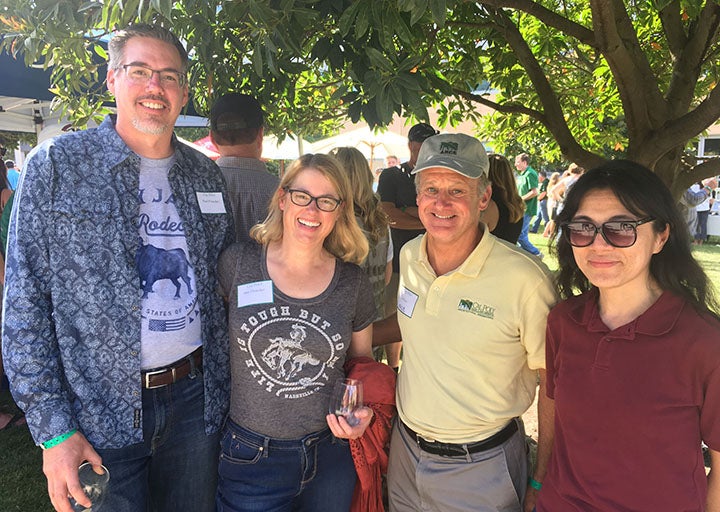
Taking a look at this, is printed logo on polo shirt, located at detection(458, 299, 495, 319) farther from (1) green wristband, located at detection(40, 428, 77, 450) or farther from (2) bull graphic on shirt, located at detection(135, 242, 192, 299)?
(1) green wristband, located at detection(40, 428, 77, 450)

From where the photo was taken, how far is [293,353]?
79.0 inches

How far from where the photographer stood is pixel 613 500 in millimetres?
1573

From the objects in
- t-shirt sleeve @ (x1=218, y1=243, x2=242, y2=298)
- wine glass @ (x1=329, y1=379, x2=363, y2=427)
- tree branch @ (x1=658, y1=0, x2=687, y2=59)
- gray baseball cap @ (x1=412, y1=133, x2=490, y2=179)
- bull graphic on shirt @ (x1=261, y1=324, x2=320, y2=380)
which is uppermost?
tree branch @ (x1=658, y1=0, x2=687, y2=59)

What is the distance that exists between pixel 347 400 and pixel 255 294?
0.56 meters

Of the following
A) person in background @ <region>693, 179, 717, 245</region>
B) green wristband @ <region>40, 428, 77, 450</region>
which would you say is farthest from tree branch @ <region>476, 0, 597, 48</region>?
person in background @ <region>693, 179, 717, 245</region>

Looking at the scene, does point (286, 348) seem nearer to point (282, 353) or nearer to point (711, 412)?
point (282, 353)

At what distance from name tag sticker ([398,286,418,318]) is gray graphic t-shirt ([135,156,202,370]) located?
854 millimetres

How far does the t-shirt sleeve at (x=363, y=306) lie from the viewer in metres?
2.17

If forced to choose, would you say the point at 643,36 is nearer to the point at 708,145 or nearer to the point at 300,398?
the point at 300,398

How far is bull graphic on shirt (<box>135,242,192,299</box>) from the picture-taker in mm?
1889

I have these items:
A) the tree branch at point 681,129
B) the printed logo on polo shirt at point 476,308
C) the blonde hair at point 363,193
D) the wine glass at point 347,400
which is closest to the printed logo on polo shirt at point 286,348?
the wine glass at point 347,400

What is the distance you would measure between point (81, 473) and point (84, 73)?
2417 millimetres

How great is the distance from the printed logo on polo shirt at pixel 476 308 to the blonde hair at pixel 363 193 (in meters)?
1.53

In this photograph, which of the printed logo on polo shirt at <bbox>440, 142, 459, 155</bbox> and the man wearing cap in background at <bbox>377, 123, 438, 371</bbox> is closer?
the printed logo on polo shirt at <bbox>440, 142, 459, 155</bbox>
